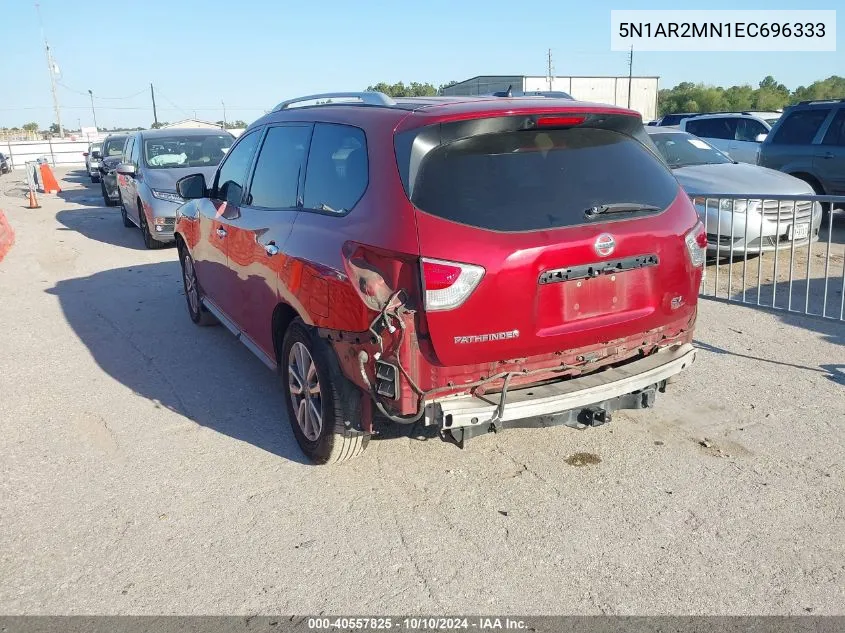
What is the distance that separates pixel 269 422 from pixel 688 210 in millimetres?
2918

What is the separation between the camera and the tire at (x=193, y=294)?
698cm

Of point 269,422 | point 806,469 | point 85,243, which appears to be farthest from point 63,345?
point 85,243

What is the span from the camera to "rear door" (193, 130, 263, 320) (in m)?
5.48

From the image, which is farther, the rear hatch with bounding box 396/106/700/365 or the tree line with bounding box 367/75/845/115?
the tree line with bounding box 367/75/845/115

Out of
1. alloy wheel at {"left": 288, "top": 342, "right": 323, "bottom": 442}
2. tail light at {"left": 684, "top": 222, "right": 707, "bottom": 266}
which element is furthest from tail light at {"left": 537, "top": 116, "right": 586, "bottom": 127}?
alloy wheel at {"left": 288, "top": 342, "right": 323, "bottom": 442}

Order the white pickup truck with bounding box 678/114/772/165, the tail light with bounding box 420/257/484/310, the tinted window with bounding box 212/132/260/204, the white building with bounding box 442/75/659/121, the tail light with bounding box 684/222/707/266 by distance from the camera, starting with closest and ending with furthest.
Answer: the tail light with bounding box 420/257/484/310 → the tail light with bounding box 684/222/707/266 → the tinted window with bounding box 212/132/260/204 → the white pickup truck with bounding box 678/114/772/165 → the white building with bounding box 442/75/659/121

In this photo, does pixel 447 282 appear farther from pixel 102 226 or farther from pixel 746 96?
pixel 746 96

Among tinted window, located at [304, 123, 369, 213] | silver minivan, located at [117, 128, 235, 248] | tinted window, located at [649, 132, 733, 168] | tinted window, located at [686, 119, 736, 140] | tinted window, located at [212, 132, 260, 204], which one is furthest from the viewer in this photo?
tinted window, located at [686, 119, 736, 140]

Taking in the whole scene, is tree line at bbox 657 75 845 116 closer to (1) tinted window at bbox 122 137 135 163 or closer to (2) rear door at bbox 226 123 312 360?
(1) tinted window at bbox 122 137 135 163

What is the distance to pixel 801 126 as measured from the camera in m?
12.0

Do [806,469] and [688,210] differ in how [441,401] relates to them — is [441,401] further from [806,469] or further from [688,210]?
[806,469]

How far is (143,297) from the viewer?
8781mm

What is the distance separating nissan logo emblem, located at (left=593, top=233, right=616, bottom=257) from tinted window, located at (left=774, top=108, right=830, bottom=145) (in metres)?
10.1

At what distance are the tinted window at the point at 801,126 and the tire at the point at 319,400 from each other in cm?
1062
